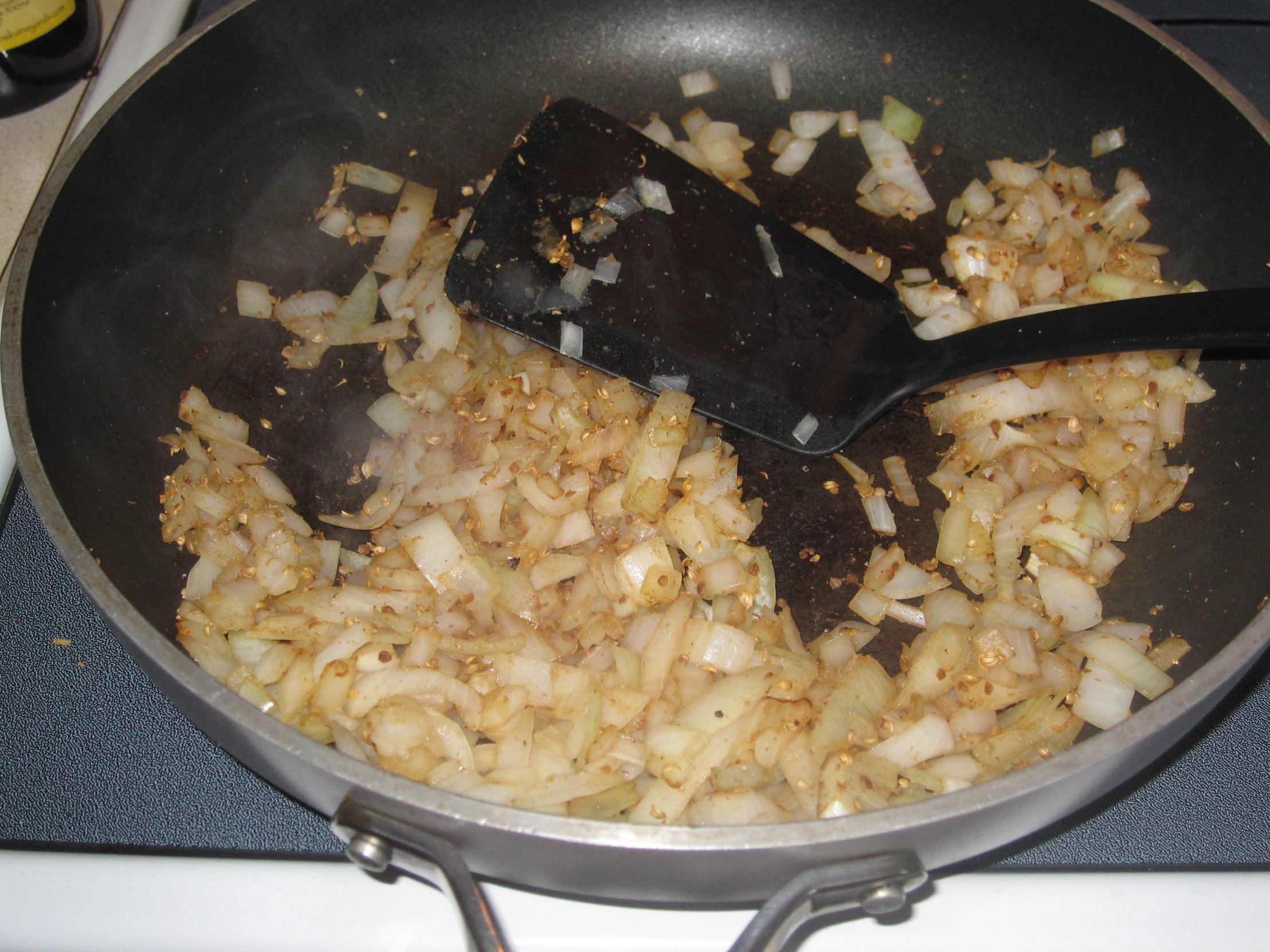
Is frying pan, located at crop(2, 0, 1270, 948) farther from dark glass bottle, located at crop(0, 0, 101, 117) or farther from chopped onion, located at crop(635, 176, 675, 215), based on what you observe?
dark glass bottle, located at crop(0, 0, 101, 117)

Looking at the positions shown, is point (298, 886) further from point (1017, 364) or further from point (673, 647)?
point (1017, 364)

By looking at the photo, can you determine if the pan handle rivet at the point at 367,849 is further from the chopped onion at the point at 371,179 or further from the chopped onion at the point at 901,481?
the chopped onion at the point at 371,179

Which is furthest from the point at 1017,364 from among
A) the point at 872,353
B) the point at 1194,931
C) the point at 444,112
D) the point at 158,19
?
the point at 158,19

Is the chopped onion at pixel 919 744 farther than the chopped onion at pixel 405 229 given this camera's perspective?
No

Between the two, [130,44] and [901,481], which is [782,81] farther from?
[130,44]

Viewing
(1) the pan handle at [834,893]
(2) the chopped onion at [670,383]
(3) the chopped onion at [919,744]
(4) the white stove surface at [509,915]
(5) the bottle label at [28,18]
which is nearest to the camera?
(1) the pan handle at [834,893]

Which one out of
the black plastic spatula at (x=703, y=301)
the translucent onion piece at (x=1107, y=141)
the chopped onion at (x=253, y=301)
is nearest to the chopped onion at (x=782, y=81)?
the black plastic spatula at (x=703, y=301)

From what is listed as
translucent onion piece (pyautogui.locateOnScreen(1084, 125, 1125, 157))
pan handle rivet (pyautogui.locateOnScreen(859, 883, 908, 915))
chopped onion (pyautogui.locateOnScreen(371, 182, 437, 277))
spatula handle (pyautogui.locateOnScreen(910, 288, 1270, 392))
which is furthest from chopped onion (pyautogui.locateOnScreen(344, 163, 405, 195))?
pan handle rivet (pyautogui.locateOnScreen(859, 883, 908, 915))
